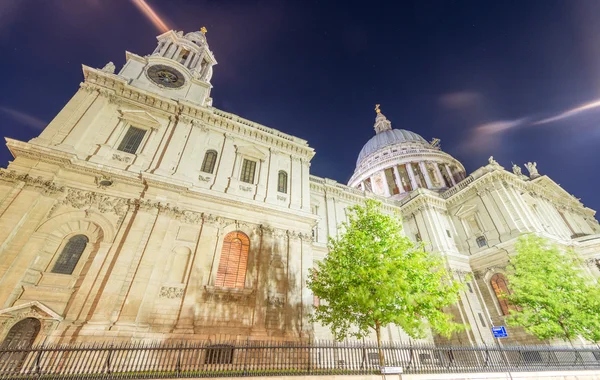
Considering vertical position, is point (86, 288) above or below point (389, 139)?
below

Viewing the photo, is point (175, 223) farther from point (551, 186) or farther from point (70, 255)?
point (551, 186)

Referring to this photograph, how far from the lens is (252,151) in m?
22.2

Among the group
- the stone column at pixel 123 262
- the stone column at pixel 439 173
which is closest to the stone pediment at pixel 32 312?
the stone column at pixel 123 262

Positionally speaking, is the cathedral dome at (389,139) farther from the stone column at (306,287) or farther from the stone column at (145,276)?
the stone column at (145,276)

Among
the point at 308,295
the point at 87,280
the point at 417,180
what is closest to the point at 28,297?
the point at 87,280

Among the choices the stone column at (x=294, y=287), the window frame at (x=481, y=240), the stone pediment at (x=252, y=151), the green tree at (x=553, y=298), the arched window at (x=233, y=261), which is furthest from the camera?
the window frame at (x=481, y=240)

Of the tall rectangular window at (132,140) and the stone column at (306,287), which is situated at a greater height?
the tall rectangular window at (132,140)

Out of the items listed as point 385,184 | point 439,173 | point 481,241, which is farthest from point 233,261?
point 439,173

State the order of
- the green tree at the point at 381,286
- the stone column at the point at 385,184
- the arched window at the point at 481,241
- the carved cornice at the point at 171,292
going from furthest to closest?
the stone column at the point at 385,184
the arched window at the point at 481,241
the carved cornice at the point at 171,292
the green tree at the point at 381,286

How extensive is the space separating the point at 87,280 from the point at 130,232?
2.96m

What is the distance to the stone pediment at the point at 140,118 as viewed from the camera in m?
19.1

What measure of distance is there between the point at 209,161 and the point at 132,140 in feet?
18.1

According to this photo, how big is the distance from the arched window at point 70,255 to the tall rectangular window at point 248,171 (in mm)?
10588

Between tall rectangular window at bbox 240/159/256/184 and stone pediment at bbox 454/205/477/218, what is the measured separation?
24.4m
